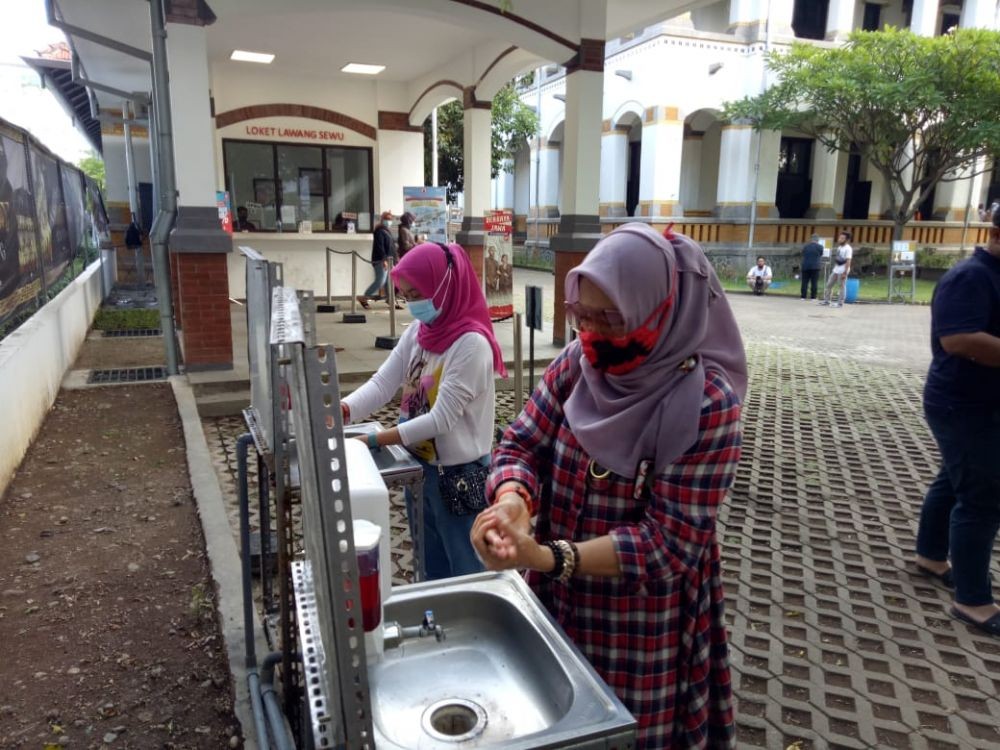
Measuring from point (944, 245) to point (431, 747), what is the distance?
2944cm

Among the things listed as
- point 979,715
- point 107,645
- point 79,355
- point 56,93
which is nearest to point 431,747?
point 107,645

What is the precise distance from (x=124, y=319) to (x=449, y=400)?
34.4 ft

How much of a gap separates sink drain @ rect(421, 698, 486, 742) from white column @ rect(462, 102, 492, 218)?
1082 centimetres

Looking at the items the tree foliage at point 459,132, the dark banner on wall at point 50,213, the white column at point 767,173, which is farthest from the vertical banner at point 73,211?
the white column at point 767,173

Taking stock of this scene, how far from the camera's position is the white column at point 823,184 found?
23703 millimetres

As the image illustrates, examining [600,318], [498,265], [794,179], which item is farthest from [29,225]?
[794,179]

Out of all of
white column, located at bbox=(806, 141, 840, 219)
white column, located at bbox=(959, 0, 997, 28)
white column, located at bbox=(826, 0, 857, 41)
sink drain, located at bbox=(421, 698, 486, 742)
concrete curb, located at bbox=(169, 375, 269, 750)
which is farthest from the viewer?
white column, located at bbox=(806, 141, 840, 219)

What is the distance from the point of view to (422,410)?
9.58ft

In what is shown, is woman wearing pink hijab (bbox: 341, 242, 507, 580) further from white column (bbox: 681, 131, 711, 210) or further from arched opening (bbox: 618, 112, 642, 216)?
arched opening (bbox: 618, 112, 642, 216)

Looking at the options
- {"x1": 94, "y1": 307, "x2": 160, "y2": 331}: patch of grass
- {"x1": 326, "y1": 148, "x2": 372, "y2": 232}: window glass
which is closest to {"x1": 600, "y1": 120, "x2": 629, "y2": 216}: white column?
{"x1": 326, "y1": 148, "x2": 372, "y2": 232}: window glass

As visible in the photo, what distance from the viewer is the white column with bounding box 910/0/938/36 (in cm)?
2269

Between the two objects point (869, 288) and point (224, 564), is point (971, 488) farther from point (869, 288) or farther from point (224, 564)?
point (869, 288)

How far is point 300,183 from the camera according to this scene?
13.6 meters

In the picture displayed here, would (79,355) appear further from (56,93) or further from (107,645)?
(56,93)
